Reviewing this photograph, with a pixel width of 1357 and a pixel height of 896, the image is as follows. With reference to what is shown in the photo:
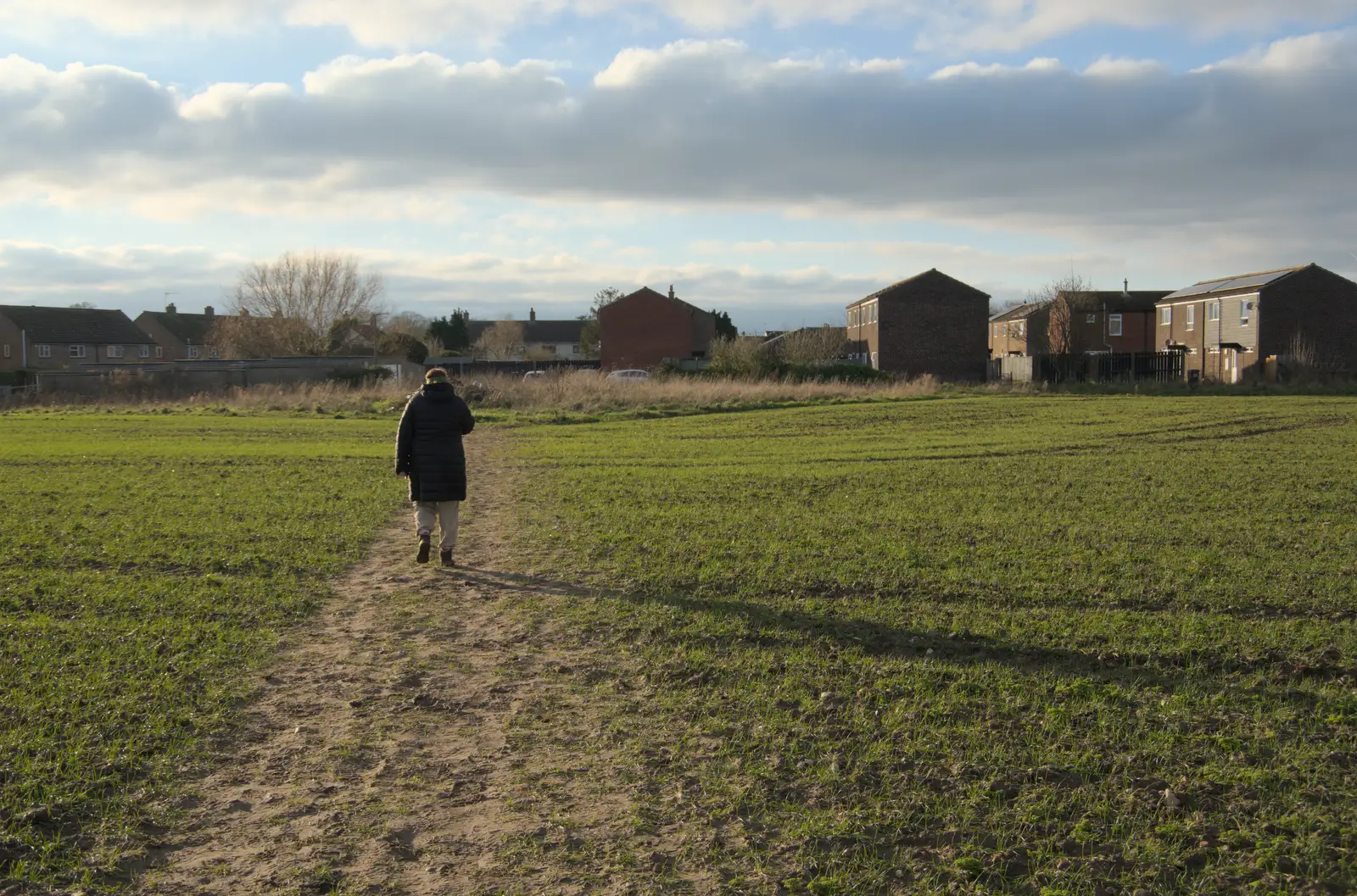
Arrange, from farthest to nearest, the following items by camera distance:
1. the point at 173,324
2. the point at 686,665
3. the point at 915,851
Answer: the point at 173,324, the point at 686,665, the point at 915,851

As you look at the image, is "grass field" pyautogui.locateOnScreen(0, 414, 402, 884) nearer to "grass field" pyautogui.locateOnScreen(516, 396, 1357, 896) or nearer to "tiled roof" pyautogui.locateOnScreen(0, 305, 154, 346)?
"grass field" pyautogui.locateOnScreen(516, 396, 1357, 896)

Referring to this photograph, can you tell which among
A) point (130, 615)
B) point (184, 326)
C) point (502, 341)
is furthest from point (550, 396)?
point (184, 326)

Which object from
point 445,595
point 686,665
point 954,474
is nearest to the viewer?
point 686,665

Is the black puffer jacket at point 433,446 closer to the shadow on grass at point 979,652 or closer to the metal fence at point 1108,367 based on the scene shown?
the shadow on grass at point 979,652

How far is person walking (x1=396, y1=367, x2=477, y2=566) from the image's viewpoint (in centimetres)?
1091

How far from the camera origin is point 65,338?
88.1 metres

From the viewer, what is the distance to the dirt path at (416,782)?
171 inches

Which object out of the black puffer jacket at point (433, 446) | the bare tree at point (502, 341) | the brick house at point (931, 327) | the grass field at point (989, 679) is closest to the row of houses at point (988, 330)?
the brick house at point (931, 327)

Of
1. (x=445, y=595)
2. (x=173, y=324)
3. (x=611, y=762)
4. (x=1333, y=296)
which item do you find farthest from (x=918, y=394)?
(x=173, y=324)

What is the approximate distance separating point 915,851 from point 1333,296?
67448mm

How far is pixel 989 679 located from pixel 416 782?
3.47 m

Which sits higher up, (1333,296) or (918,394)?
(1333,296)

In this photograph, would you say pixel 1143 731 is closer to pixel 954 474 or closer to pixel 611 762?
pixel 611 762

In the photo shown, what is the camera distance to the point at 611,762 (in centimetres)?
549
